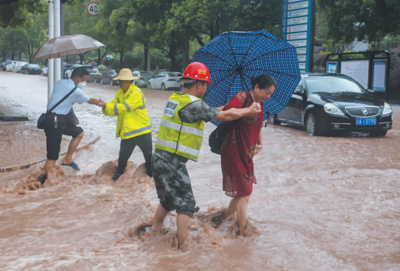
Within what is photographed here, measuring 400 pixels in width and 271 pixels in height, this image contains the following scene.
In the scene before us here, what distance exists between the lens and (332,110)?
41.2 ft

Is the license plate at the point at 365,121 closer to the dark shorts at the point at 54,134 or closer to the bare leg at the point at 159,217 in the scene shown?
the dark shorts at the point at 54,134

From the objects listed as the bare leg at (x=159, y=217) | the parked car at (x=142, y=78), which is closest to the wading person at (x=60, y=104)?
the bare leg at (x=159, y=217)

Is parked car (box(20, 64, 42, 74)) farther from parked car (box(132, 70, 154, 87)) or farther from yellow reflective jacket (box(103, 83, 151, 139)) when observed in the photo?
yellow reflective jacket (box(103, 83, 151, 139))

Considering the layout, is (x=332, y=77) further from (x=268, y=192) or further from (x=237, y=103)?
(x=237, y=103)

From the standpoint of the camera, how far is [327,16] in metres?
27.1

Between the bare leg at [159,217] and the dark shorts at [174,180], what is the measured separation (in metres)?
0.32

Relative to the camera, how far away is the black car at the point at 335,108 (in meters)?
12.4

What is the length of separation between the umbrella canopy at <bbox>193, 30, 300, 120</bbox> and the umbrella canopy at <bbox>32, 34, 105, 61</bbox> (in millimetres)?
3616

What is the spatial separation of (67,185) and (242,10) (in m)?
26.7

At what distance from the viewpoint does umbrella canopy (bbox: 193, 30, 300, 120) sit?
4.95 metres

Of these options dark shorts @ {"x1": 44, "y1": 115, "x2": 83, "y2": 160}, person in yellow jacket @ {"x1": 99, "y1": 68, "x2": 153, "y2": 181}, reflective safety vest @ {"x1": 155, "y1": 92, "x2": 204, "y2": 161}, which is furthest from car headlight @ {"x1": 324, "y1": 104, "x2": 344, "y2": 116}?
reflective safety vest @ {"x1": 155, "y1": 92, "x2": 204, "y2": 161}

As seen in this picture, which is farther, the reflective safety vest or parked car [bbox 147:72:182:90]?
parked car [bbox 147:72:182:90]

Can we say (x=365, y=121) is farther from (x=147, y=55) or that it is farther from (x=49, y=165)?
(x=147, y=55)

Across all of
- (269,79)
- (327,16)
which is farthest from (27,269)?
(327,16)
